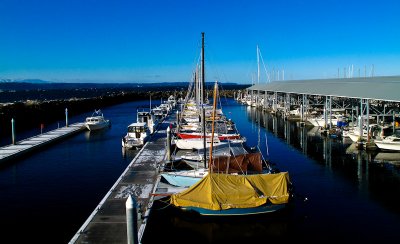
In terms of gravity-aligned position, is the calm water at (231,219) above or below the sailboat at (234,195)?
below

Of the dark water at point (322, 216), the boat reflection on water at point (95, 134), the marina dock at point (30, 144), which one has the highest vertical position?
the marina dock at point (30, 144)

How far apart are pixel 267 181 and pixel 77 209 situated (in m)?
9.88

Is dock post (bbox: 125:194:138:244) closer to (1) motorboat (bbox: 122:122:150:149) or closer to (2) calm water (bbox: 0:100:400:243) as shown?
(2) calm water (bbox: 0:100:400:243)

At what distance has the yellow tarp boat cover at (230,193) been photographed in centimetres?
1862

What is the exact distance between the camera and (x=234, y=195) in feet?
→ 61.5

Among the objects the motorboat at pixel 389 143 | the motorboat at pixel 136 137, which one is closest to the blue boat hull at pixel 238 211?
the motorboat at pixel 136 137

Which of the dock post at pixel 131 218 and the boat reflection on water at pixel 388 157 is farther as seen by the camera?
the boat reflection on water at pixel 388 157

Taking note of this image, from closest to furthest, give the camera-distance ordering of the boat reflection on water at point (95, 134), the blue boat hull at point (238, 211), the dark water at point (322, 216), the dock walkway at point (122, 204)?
the dock walkway at point (122, 204), the dark water at point (322, 216), the blue boat hull at point (238, 211), the boat reflection on water at point (95, 134)

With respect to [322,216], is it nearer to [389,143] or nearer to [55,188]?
[55,188]

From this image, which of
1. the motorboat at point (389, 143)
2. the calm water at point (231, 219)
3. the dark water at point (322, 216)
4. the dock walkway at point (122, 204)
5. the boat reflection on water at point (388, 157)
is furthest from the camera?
the motorboat at point (389, 143)

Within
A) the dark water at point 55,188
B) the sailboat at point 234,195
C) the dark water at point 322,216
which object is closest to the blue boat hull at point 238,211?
the sailboat at point 234,195

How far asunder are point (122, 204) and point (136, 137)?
68.4 feet

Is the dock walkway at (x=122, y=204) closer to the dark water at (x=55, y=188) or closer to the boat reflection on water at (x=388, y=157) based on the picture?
the dark water at (x=55, y=188)

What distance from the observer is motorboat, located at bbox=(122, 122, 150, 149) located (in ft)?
126
